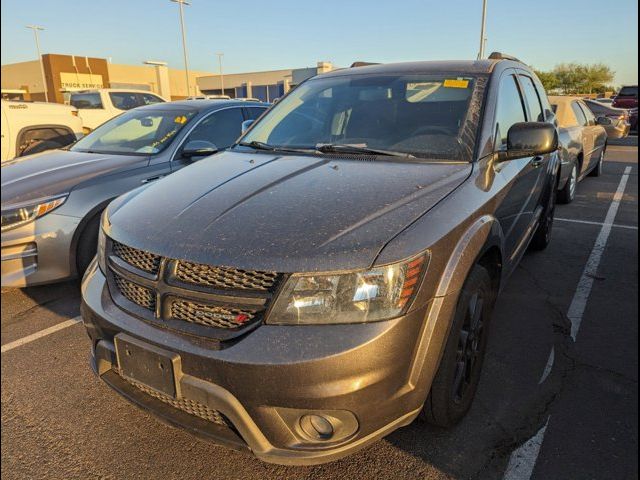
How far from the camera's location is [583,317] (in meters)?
3.45

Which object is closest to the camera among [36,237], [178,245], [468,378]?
[178,245]

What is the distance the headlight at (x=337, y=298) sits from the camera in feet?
5.45

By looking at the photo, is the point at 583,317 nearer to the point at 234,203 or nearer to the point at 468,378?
the point at 468,378

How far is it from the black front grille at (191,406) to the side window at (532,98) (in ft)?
10.7

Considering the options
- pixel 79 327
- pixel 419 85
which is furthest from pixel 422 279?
pixel 79 327

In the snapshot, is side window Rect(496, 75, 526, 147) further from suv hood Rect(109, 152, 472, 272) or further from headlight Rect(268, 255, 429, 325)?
headlight Rect(268, 255, 429, 325)

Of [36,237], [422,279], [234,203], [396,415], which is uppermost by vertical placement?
[234,203]

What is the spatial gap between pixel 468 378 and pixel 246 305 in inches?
50.7

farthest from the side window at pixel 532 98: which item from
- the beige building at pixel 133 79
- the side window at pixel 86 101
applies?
the beige building at pixel 133 79

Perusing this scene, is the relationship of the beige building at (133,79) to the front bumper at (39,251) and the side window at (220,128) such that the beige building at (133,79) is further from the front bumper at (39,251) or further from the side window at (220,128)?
the front bumper at (39,251)

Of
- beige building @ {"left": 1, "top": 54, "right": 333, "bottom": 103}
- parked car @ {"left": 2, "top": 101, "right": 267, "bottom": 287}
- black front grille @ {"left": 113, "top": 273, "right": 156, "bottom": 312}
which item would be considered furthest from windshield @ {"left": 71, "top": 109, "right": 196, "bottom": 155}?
beige building @ {"left": 1, "top": 54, "right": 333, "bottom": 103}

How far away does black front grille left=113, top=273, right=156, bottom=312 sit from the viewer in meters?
1.91

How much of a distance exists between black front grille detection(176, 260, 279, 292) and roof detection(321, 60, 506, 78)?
2.14m

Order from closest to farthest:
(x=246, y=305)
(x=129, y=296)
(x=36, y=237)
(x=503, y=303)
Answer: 1. (x=246, y=305)
2. (x=129, y=296)
3. (x=36, y=237)
4. (x=503, y=303)
